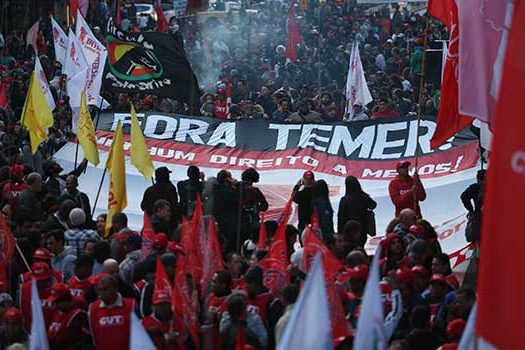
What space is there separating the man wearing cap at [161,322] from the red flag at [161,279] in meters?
0.08

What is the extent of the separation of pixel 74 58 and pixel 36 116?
2382mm

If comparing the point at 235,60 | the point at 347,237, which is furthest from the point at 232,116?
the point at 235,60

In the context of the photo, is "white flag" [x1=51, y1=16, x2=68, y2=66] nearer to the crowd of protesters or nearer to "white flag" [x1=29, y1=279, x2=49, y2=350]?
the crowd of protesters

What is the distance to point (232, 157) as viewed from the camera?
16.8 metres

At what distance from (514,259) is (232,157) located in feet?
36.9

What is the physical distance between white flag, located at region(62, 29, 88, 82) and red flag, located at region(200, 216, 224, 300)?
25.6 ft

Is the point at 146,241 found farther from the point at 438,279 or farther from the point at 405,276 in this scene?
the point at 438,279

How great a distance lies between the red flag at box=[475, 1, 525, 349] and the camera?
561 cm

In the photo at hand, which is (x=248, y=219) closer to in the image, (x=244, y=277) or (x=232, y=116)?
(x=244, y=277)

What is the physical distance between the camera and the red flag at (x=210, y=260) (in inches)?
391

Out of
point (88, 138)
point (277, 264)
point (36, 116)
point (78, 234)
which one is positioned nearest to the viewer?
point (277, 264)

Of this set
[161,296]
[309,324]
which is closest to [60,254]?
[161,296]

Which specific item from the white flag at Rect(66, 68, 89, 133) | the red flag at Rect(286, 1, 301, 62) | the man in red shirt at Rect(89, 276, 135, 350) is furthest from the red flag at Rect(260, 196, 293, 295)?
the red flag at Rect(286, 1, 301, 62)

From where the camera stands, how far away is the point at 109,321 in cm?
903
